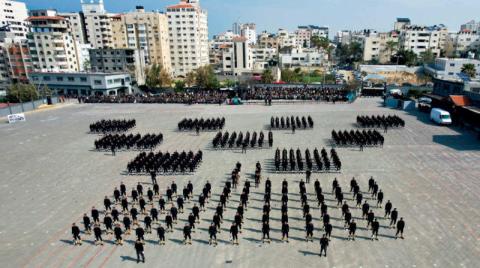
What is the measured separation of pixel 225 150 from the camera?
2355 centimetres

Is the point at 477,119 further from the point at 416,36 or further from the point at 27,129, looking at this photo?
the point at 416,36

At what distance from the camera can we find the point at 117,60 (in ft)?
227

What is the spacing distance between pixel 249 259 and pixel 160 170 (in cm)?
1038

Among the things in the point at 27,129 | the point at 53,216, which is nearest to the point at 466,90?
the point at 53,216

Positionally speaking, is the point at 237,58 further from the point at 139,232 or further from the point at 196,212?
the point at 139,232

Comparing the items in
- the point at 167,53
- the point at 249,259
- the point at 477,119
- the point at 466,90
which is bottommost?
the point at 249,259

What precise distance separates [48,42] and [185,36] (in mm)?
33038

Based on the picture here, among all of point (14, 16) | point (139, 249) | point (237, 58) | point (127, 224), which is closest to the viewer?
point (139, 249)

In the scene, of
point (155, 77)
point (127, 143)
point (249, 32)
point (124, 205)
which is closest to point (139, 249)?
point (124, 205)

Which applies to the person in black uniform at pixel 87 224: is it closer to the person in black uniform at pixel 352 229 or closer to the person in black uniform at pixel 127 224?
the person in black uniform at pixel 127 224

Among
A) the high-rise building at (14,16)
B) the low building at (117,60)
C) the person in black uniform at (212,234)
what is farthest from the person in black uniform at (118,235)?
the high-rise building at (14,16)

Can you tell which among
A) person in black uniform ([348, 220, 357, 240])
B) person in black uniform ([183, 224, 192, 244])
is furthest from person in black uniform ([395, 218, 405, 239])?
person in black uniform ([183, 224, 192, 244])

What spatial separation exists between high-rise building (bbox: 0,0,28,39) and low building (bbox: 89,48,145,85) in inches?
1899

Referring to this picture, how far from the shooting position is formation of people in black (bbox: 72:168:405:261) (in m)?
11.7
